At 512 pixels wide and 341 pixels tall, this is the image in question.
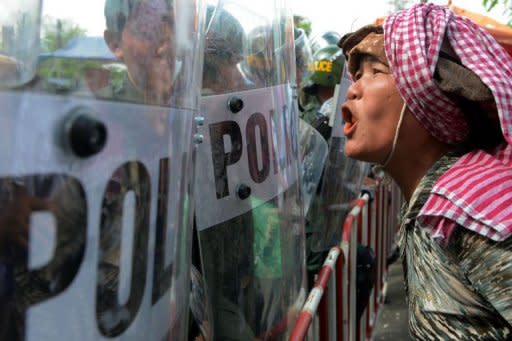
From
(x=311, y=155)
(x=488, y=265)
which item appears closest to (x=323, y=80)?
(x=311, y=155)

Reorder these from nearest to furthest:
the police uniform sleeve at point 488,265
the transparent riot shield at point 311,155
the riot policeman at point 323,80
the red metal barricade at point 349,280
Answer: the police uniform sleeve at point 488,265
the red metal barricade at point 349,280
the transparent riot shield at point 311,155
the riot policeman at point 323,80

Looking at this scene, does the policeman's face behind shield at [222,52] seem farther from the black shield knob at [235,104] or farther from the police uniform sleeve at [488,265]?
the police uniform sleeve at [488,265]

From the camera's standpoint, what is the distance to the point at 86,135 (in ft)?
1.85

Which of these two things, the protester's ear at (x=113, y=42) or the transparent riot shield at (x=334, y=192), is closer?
the protester's ear at (x=113, y=42)

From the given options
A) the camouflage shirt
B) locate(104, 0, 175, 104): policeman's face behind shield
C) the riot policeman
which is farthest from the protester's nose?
the riot policeman

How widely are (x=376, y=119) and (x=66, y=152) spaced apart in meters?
1.23

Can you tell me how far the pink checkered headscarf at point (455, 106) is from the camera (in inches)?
49.8

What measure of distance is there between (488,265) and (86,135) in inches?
39.3

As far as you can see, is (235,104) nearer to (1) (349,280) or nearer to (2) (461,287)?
(2) (461,287)

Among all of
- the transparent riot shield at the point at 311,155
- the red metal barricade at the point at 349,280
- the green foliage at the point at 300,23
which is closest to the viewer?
the red metal barricade at the point at 349,280

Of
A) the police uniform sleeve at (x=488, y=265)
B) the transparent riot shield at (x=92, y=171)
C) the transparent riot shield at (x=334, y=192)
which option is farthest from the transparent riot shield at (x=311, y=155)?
the transparent riot shield at (x=92, y=171)

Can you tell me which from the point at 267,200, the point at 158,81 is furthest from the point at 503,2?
the point at 158,81

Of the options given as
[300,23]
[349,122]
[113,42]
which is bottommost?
[349,122]

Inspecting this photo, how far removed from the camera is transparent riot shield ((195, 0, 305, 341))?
4.15 feet
